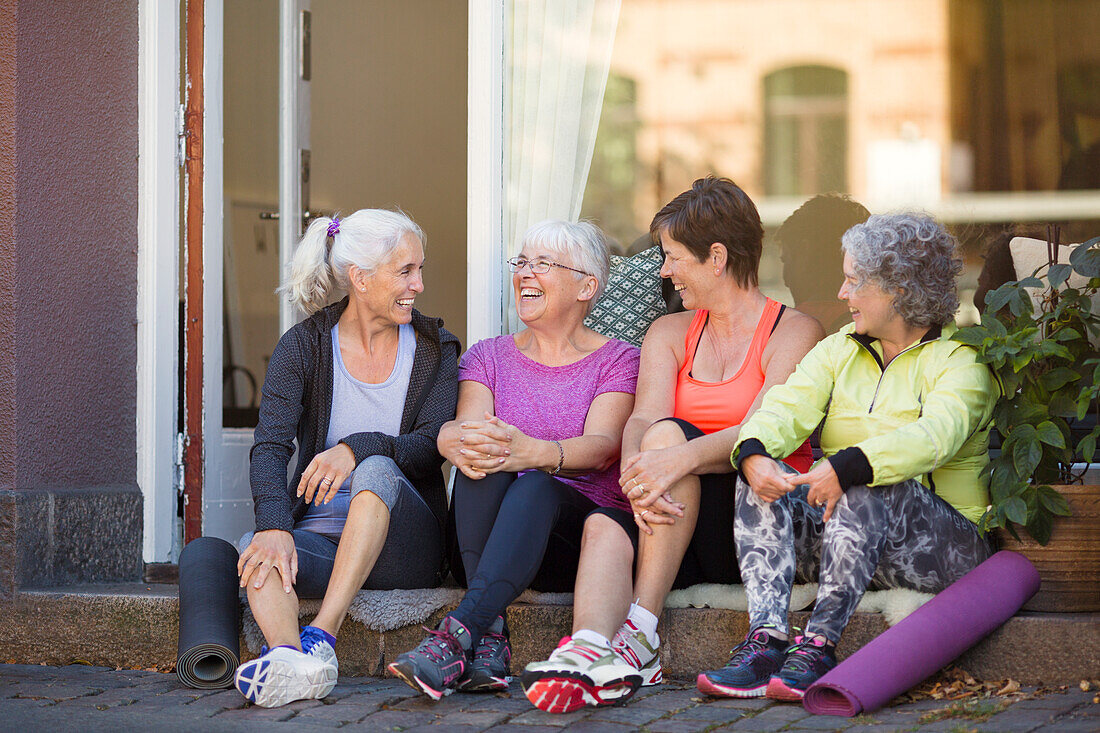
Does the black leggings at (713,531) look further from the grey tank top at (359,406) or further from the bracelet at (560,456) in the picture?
the grey tank top at (359,406)

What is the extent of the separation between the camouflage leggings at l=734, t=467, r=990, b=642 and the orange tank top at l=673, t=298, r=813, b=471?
338 mm

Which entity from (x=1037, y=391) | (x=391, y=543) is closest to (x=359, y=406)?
(x=391, y=543)

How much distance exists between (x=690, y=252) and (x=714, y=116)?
1.18 m

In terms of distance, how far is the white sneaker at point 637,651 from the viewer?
284 cm

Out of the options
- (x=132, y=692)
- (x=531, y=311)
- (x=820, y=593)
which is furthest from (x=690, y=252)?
(x=132, y=692)

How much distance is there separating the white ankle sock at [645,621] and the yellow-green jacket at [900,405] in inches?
16.8

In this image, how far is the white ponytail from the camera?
344cm

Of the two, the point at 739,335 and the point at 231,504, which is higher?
the point at 739,335

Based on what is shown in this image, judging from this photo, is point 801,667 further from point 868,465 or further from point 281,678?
point 281,678

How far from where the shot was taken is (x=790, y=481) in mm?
2781

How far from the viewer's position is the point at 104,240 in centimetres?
395

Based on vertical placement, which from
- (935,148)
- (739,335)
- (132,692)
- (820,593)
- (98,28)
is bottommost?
(132,692)

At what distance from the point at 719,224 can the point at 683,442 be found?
689 millimetres

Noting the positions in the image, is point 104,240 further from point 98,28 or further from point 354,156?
point 354,156
